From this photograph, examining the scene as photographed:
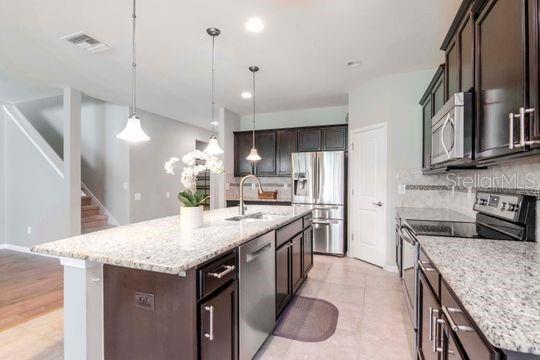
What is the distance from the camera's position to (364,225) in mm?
4078

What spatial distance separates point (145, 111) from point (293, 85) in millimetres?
3163

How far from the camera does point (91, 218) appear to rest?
4.96m

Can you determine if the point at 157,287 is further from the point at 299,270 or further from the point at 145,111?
the point at 145,111

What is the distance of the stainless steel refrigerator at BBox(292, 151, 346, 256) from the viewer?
4.37 meters

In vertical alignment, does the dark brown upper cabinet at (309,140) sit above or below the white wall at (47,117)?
below

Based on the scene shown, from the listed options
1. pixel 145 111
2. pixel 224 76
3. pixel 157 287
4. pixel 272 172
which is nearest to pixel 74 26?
pixel 224 76

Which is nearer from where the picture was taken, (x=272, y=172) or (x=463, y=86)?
(x=463, y=86)

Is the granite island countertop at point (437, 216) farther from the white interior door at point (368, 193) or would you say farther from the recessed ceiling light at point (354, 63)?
the recessed ceiling light at point (354, 63)

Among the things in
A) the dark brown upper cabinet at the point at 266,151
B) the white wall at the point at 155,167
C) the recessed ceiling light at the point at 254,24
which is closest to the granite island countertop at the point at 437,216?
the recessed ceiling light at the point at 254,24

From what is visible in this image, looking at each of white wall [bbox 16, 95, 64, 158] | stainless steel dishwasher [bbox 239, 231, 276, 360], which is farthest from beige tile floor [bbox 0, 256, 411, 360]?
white wall [bbox 16, 95, 64, 158]

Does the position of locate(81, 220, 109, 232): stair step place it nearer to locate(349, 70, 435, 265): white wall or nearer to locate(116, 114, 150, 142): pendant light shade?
locate(116, 114, 150, 142): pendant light shade

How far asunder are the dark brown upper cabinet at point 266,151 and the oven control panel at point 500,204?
140 inches

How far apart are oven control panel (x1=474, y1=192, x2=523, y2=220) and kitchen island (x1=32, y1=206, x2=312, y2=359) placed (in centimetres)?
170

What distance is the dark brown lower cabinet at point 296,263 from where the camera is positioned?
Answer: 2671mm
